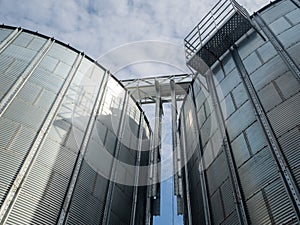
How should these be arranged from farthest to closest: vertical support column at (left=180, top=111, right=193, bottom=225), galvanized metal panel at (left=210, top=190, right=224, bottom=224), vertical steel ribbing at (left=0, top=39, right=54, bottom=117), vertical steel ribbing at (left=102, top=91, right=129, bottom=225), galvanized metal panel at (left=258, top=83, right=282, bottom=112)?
vertical support column at (left=180, top=111, right=193, bottom=225) < vertical steel ribbing at (left=102, top=91, right=129, bottom=225) < vertical steel ribbing at (left=0, top=39, right=54, bottom=117) < galvanized metal panel at (left=210, top=190, right=224, bottom=224) < galvanized metal panel at (left=258, top=83, right=282, bottom=112)

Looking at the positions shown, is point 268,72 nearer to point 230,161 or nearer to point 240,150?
point 240,150

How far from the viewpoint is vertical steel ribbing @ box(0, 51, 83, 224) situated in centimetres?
933

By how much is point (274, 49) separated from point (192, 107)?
18.8 ft

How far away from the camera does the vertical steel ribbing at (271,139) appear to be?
331 inches

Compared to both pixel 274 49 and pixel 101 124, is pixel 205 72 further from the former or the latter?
pixel 101 124

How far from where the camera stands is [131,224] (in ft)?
45.6

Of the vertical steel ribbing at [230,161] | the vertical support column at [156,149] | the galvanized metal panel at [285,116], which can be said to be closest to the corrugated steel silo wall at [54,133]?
the vertical support column at [156,149]

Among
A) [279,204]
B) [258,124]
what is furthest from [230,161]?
[279,204]

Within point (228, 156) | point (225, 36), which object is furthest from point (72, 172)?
point (225, 36)

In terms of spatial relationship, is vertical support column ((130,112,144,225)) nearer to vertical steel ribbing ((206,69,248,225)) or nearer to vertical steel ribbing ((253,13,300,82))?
vertical steel ribbing ((206,69,248,225))

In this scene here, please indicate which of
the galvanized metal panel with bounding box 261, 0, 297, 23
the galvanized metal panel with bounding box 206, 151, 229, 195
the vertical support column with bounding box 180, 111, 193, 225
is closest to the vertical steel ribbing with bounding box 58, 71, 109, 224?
the vertical support column with bounding box 180, 111, 193, 225

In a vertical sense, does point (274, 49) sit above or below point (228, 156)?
above

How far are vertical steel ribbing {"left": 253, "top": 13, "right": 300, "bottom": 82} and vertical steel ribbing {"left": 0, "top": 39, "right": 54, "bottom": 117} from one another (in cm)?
1051

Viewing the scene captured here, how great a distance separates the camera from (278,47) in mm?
12336
